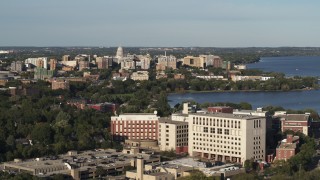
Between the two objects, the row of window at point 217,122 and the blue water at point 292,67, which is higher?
the row of window at point 217,122

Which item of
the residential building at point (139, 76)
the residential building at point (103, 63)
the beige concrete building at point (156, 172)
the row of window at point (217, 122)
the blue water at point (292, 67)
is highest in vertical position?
the row of window at point (217, 122)

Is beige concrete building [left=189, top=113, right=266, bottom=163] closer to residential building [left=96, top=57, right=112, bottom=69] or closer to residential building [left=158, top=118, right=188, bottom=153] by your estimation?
residential building [left=158, top=118, right=188, bottom=153]

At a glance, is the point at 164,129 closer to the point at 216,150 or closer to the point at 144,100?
the point at 216,150

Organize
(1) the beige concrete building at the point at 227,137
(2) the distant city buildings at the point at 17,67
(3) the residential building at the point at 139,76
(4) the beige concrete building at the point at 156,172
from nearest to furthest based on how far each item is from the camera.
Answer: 1. (4) the beige concrete building at the point at 156,172
2. (1) the beige concrete building at the point at 227,137
3. (3) the residential building at the point at 139,76
4. (2) the distant city buildings at the point at 17,67

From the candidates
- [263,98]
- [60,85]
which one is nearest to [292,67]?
[263,98]

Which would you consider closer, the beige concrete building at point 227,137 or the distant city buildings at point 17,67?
the beige concrete building at point 227,137

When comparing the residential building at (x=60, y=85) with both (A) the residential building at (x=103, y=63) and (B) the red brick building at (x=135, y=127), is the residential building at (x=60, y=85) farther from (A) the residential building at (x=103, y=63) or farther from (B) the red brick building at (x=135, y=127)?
(A) the residential building at (x=103, y=63)

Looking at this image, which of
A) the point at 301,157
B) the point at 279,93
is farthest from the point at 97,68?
the point at 301,157

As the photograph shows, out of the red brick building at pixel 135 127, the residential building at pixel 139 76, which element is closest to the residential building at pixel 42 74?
the residential building at pixel 139 76

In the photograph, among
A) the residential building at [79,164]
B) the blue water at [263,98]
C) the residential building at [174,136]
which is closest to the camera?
the residential building at [79,164]
